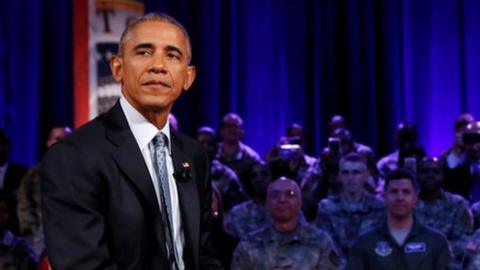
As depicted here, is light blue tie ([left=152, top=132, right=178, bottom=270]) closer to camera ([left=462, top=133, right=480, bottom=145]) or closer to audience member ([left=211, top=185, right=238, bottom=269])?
audience member ([left=211, top=185, right=238, bottom=269])

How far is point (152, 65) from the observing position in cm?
151

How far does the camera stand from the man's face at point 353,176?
5070 millimetres

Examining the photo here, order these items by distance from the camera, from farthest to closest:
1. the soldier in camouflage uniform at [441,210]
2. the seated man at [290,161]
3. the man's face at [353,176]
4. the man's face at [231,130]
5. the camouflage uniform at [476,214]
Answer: the man's face at [231,130]
the seated man at [290,161]
the camouflage uniform at [476,214]
the man's face at [353,176]
the soldier in camouflage uniform at [441,210]

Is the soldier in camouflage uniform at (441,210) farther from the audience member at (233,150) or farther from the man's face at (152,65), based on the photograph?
the man's face at (152,65)

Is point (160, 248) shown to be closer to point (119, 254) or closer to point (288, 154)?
point (119, 254)

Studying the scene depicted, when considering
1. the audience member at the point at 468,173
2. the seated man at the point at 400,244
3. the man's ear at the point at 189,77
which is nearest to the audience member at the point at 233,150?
the audience member at the point at 468,173

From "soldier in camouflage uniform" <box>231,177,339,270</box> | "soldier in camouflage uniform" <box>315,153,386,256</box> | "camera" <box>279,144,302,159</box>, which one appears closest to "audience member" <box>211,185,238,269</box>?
"soldier in camouflage uniform" <box>231,177,339,270</box>

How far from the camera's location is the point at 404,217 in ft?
14.6

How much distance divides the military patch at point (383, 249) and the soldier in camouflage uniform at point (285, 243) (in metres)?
0.22

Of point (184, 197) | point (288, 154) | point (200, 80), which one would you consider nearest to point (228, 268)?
point (288, 154)

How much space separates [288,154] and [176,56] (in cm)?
462

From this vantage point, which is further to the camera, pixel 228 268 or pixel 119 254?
pixel 228 268

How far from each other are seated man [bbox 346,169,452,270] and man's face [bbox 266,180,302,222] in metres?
0.38

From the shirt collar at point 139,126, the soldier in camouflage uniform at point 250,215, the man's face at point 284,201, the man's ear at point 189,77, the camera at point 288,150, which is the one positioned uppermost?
the man's ear at point 189,77
